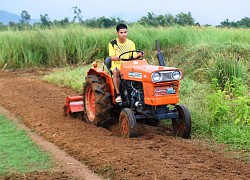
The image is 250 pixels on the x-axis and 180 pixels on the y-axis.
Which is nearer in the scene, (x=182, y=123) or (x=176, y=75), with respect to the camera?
(x=176, y=75)

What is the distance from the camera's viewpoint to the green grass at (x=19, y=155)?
5.56m

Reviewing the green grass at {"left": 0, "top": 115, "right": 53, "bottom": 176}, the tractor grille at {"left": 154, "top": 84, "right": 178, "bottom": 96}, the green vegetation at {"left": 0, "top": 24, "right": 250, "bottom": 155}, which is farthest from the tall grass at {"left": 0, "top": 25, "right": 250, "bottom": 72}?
the green grass at {"left": 0, "top": 115, "right": 53, "bottom": 176}

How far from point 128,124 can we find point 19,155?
164cm

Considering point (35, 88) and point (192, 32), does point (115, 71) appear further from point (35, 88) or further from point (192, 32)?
point (192, 32)

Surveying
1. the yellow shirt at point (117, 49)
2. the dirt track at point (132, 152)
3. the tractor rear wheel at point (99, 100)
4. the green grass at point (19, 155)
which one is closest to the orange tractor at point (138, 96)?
the tractor rear wheel at point (99, 100)

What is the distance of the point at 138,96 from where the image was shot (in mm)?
7027

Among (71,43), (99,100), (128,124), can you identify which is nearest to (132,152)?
(128,124)

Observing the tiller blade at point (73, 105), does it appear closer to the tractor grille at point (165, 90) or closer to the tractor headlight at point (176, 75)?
the tractor grille at point (165, 90)

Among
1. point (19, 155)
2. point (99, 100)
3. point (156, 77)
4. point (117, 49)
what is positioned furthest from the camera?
point (117, 49)

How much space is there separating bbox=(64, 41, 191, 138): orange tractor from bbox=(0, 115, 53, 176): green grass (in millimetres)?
1344

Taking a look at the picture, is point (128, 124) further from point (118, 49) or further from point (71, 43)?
point (71, 43)

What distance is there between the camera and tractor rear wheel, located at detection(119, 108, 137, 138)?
671 cm

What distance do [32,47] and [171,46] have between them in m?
5.43

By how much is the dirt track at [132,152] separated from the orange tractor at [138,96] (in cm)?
24
